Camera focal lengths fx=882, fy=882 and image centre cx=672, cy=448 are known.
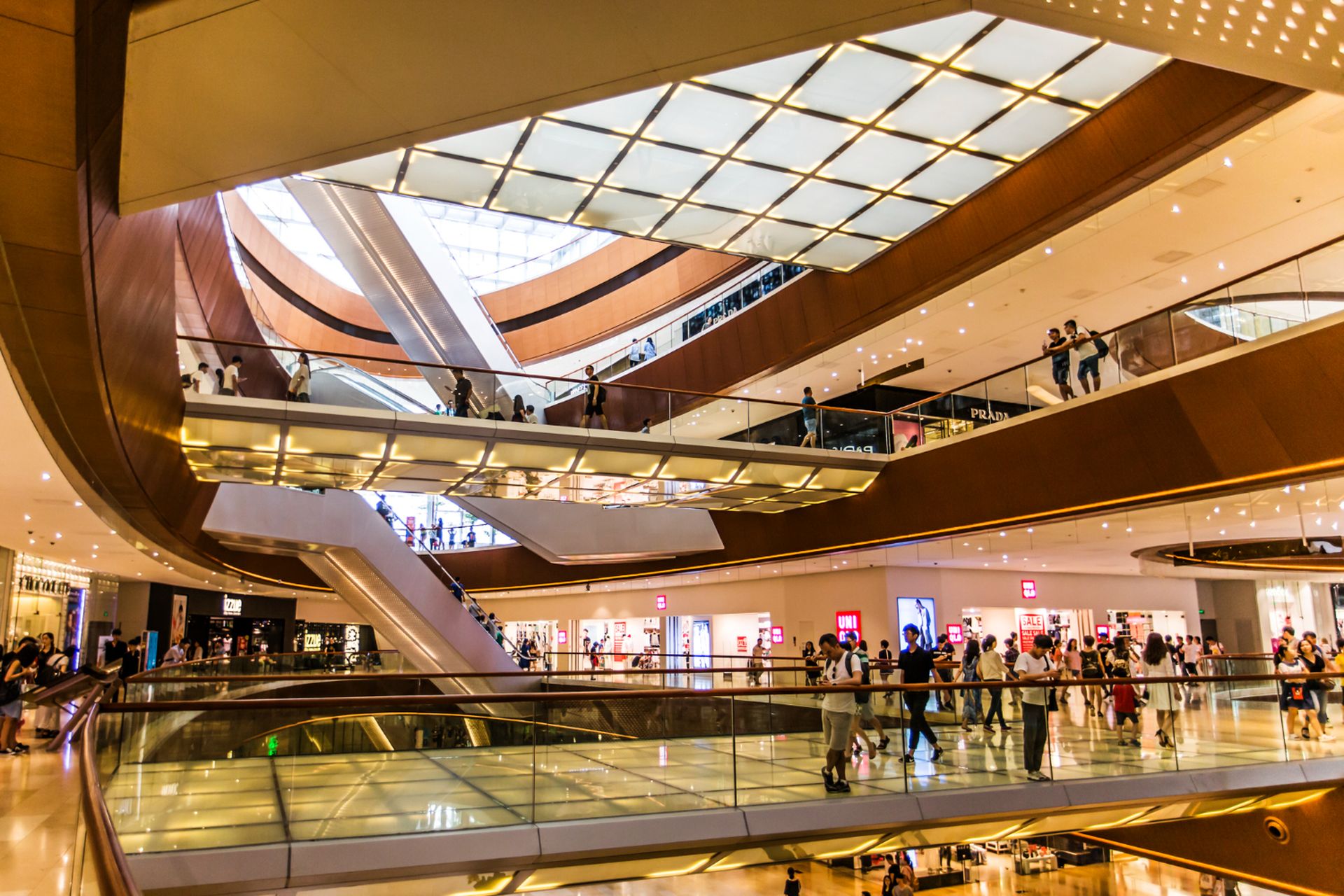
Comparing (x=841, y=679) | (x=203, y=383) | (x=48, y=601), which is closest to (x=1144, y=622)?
(x=841, y=679)

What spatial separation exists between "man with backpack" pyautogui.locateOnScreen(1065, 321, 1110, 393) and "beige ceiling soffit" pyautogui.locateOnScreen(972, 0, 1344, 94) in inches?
297

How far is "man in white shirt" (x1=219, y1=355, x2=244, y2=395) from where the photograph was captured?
1260cm

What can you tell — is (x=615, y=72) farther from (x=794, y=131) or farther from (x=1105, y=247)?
(x=1105, y=247)

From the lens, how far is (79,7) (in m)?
3.28

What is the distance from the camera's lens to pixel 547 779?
7.09m

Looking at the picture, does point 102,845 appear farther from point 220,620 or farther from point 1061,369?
point 220,620

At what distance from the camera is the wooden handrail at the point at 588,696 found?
617cm

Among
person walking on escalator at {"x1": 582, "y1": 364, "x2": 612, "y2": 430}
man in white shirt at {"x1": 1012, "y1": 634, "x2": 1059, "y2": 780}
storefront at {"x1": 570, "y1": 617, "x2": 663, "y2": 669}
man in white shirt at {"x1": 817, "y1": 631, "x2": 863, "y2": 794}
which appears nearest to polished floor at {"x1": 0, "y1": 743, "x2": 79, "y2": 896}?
man in white shirt at {"x1": 817, "y1": 631, "x2": 863, "y2": 794}

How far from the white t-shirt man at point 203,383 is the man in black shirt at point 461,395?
3.47 m

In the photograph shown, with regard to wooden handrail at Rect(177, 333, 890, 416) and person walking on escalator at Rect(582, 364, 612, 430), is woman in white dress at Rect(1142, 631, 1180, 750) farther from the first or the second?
person walking on escalator at Rect(582, 364, 612, 430)

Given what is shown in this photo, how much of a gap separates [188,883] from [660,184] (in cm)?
1105

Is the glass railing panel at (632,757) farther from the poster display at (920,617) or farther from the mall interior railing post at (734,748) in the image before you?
the poster display at (920,617)

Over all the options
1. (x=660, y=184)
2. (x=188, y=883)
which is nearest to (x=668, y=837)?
(x=188, y=883)

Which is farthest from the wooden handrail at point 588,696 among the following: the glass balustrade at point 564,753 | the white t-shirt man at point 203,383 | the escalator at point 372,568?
the escalator at point 372,568
